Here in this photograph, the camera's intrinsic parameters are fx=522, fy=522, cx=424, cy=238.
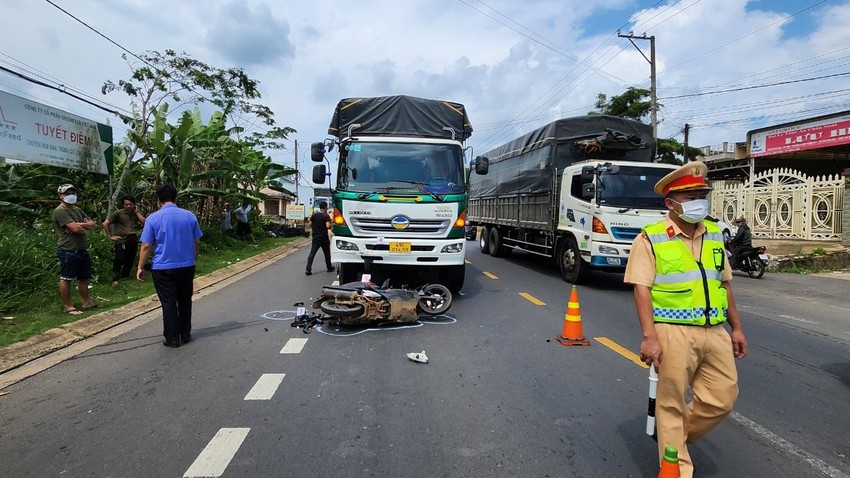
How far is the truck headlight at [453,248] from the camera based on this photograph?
801 centimetres


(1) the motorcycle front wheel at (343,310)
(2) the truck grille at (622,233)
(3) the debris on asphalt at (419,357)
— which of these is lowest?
(3) the debris on asphalt at (419,357)

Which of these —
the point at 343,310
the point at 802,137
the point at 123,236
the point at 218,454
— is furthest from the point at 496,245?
the point at 218,454

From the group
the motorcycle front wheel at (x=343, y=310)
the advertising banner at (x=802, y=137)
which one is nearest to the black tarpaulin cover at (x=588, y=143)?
the motorcycle front wheel at (x=343, y=310)

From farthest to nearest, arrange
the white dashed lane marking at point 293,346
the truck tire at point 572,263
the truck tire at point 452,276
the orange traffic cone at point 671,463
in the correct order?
the truck tire at point 572,263 < the truck tire at point 452,276 < the white dashed lane marking at point 293,346 < the orange traffic cone at point 671,463

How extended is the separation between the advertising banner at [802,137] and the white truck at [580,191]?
1143 cm

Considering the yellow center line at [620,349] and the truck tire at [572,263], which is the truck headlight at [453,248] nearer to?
the yellow center line at [620,349]

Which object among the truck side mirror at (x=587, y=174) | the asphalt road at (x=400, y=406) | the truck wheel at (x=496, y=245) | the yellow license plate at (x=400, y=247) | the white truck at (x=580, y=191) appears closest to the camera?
the asphalt road at (x=400, y=406)

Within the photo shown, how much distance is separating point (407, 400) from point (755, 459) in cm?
239

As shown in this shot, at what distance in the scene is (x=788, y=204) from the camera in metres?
18.1

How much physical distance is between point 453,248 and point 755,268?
9.21 metres

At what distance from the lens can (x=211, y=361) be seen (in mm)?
5316

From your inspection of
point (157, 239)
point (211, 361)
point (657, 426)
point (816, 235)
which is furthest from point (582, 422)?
point (816, 235)

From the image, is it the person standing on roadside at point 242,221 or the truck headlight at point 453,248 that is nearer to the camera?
the truck headlight at point 453,248

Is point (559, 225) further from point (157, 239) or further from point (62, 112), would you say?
point (62, 112)
